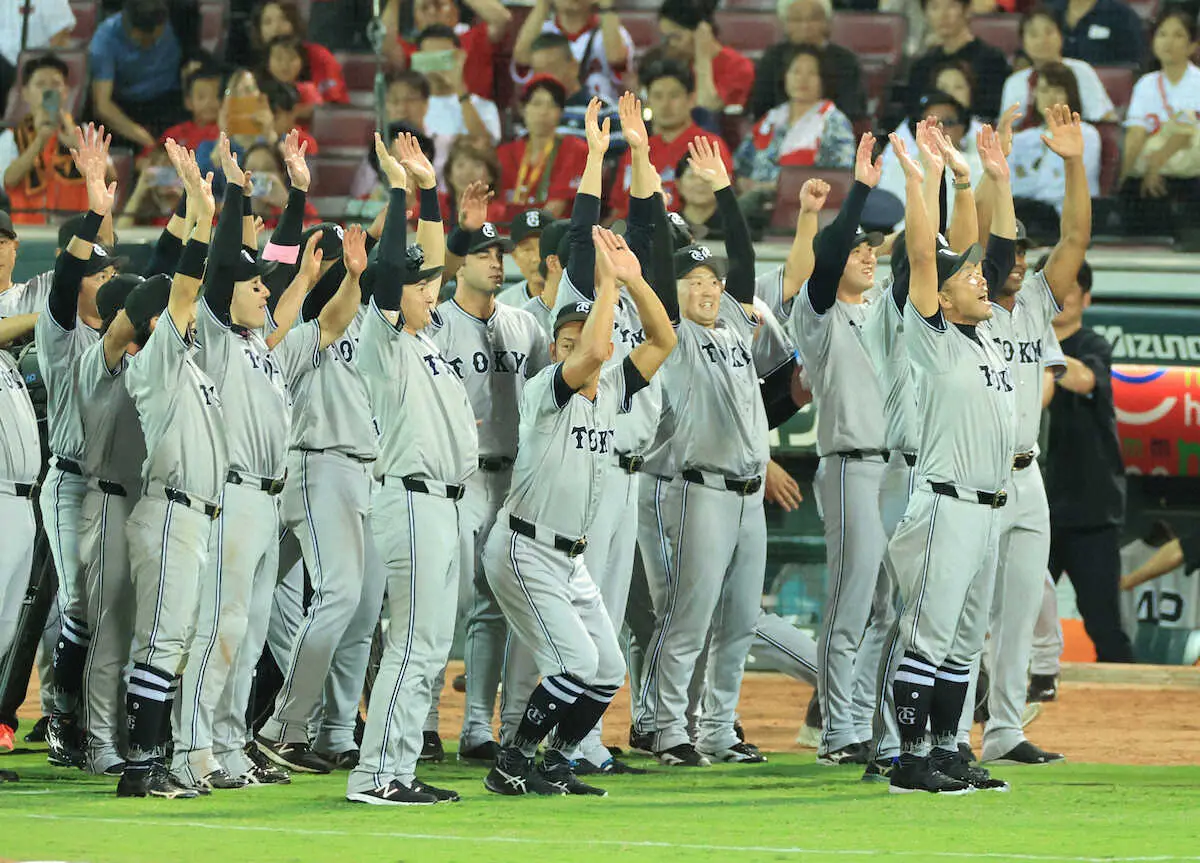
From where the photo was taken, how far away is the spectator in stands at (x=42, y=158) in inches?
441

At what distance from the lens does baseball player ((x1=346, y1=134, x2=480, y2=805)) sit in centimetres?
606

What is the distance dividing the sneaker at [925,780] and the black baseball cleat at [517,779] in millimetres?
1126

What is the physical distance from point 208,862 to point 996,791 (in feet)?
9.04

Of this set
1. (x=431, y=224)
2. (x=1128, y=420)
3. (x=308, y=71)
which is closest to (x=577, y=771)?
(x=431, y=224)

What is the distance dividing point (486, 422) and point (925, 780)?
2.15 m

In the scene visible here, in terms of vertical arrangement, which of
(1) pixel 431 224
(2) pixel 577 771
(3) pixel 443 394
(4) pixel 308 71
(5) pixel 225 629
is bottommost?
(2) pixel 577 771

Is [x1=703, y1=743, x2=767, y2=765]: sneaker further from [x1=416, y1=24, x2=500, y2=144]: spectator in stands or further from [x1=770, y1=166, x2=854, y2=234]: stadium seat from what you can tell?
[x1=416, y1=24, x2=500, y2=144]: spectator in stands

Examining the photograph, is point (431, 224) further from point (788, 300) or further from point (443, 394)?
point (788, 300)

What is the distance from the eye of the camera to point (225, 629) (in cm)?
637

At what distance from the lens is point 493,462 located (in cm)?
737

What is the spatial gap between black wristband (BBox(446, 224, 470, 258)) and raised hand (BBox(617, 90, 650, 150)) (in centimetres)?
85

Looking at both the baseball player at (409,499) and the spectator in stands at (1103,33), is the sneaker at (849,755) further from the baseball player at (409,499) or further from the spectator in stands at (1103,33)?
the spectator in stands at (1103,33)

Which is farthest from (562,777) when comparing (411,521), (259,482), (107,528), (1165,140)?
(1165,140)

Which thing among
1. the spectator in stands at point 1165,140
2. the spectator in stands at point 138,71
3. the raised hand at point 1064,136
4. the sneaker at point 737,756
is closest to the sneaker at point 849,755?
the sneaker at point 737,756
